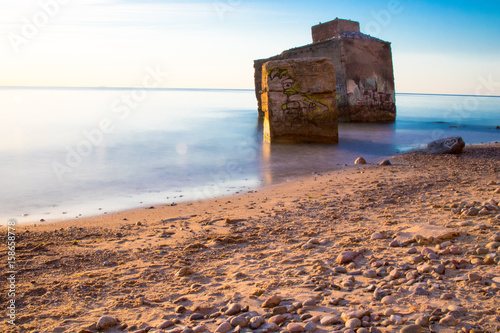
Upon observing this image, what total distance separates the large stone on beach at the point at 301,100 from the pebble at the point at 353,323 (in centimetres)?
748

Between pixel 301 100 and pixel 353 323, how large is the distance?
7.51 m

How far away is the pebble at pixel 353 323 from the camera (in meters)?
1.79

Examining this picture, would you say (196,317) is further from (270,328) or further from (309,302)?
(309,302)

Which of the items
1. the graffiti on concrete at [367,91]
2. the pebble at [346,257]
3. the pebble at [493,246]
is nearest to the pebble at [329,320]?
the pebble at [346,257]

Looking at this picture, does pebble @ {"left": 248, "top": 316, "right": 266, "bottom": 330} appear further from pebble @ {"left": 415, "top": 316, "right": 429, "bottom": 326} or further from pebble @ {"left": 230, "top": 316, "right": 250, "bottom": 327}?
pebble @ {"left": 415, "top": 316, "right": 429, "bottom": 326}

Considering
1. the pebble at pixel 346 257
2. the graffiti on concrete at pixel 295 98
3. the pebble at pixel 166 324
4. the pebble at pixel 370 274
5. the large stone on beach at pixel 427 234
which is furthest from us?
the graffiti on concrete at pixel 295 98

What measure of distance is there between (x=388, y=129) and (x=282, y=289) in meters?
11.8

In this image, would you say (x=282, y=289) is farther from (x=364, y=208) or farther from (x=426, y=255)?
(x=364, y=208)

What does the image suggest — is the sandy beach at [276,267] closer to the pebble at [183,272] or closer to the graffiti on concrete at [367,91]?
the pebble at [183,272]

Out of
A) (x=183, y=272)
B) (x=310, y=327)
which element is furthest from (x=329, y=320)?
(x=183, y=272)

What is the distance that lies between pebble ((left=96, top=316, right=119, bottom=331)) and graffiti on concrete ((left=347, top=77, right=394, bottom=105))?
13.0 meters

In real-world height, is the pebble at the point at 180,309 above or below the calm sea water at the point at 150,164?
below

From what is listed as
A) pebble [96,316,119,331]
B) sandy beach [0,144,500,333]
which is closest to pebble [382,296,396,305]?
sandy beach [0,144,500,333]

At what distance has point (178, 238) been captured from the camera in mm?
3268
